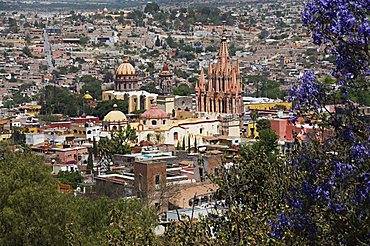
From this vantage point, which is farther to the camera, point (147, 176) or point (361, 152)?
point (147, 176)

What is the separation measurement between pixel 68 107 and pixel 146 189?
1032 inches

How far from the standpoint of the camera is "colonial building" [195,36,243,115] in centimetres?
3444

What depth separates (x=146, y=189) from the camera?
18.1m

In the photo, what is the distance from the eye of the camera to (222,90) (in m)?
34.8

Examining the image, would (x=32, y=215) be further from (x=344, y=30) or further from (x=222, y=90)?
(x=222, y=90)

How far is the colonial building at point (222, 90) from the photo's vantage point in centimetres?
3444

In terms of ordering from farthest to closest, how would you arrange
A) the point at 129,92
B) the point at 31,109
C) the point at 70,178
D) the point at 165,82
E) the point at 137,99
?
1. the point at 31,109
2. the point at 129,92
3. the point at 137,99
4. the point at 165,82
5. the point at 70,178

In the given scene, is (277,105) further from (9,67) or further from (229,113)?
(9,67)

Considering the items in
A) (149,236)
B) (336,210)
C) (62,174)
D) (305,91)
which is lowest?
(62,174)

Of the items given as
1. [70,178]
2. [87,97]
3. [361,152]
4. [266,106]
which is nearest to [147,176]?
[70,178]

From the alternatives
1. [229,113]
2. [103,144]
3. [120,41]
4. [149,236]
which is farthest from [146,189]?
[120,41]

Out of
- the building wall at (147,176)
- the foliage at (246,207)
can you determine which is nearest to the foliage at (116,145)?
the building wall at (147,176)

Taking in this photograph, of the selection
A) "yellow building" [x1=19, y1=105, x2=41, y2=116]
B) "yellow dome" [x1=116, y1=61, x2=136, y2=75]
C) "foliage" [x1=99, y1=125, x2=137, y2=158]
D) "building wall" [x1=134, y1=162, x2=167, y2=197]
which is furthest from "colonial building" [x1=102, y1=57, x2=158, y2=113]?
"building wall" [x1=134, y1=162, x2=167, y2=197]

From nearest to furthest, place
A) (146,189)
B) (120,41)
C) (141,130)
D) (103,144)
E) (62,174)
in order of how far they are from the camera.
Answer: (146,189)
(62,174)
(103,144)
(141,130)
(120,41)
